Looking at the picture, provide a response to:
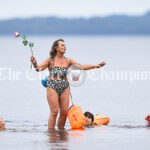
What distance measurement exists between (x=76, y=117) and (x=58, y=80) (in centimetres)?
97

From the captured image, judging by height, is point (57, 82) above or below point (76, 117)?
above

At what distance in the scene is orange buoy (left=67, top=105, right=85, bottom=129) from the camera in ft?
58.8

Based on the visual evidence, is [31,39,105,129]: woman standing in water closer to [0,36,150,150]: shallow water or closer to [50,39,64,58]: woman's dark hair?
[50,39,64,58]: woman's dark hair

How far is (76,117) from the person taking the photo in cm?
1797

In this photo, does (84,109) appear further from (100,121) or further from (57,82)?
(57,82)

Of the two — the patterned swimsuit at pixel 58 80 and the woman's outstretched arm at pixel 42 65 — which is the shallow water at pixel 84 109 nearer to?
the patterned swimsuit at pixel 58 80

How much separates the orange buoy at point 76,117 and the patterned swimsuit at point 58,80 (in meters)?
0.56

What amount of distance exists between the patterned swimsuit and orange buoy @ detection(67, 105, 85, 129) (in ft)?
1.83

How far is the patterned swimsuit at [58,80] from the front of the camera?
1759 centimetres

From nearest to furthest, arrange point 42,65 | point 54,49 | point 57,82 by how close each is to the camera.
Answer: point 42,65 → point 57,82 → point 54,49

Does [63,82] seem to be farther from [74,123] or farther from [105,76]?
[105,76]

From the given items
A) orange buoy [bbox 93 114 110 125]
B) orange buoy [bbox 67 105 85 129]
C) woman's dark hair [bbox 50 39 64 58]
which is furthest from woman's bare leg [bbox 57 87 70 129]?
orange buoy [bbox 93 114 110 125]

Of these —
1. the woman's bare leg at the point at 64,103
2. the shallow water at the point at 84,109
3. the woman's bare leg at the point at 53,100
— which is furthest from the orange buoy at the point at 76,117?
the woman's bare leg at the point at 53,100

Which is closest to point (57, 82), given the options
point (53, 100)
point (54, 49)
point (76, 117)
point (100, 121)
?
point (53, 100)
